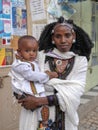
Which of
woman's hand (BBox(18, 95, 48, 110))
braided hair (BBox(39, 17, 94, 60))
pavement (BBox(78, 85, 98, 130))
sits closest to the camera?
woman's hand (BBox(18, 95, 48, 110))

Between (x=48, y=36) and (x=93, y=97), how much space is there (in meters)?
5.22

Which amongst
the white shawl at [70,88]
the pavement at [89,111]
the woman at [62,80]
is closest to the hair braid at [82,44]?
the woman at [62,80]

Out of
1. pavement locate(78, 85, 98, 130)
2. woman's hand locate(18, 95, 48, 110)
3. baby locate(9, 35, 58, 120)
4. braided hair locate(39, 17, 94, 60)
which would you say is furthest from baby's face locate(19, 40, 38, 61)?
pavement locate(78, 85, 98, 130)

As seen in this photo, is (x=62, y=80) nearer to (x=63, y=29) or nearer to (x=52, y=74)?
(x=52, y=74)

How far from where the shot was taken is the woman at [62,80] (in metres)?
2.51

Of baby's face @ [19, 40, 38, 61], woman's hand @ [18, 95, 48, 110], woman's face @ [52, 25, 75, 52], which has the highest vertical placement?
woman's face @ [52, 25, 75, 52]

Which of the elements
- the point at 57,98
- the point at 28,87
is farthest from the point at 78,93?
the point at 28,87

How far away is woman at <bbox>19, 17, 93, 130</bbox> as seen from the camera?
2508mm

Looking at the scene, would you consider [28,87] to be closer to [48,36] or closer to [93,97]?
[48,36]

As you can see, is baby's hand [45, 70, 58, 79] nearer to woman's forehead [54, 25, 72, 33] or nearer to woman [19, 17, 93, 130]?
woman [19, 17, 93, 130]

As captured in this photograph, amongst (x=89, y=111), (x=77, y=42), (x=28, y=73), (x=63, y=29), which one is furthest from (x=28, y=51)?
(x=89, y=111)

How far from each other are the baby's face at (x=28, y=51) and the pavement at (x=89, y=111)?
12.1 feet

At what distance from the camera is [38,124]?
8.50 feet

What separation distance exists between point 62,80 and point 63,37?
31cm
